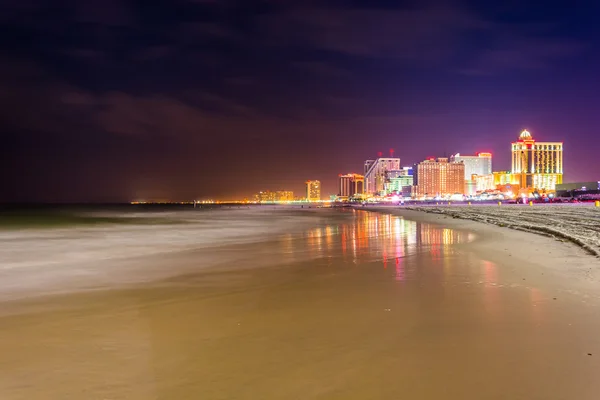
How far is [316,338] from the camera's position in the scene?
7574mm

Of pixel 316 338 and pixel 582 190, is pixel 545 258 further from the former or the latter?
pixel 582 190

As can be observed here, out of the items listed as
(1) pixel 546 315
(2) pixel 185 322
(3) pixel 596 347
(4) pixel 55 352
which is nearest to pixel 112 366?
(4) pixel 55 352

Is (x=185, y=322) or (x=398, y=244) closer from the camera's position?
(x=185, y=322)

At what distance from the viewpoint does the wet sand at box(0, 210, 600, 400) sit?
5629 millimetres

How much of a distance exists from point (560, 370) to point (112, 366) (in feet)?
18.7

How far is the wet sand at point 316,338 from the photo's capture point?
5.63 m

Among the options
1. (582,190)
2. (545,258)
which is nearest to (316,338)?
(545,258)

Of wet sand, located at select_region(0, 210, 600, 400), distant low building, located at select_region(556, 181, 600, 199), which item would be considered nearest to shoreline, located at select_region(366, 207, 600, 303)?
wet sand, located at select_region(0, 210, 600, 400)

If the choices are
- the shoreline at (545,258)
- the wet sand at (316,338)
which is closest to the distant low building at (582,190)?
the shoreline at (545,258)

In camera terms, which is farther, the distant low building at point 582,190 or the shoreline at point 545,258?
the distant low building at point 582,190

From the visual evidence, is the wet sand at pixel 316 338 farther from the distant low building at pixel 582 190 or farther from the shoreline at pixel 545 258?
the distant low building at pixel 582 190

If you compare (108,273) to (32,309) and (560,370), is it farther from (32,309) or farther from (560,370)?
(560,370)

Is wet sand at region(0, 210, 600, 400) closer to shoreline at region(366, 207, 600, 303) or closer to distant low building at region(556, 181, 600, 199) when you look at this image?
shoreline at region(366, 207, 600, 303)

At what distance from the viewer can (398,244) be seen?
77.0ft
